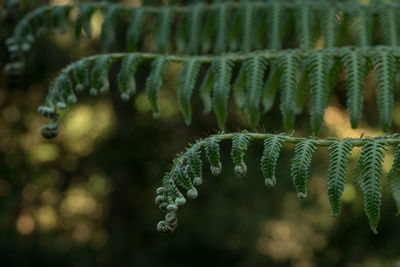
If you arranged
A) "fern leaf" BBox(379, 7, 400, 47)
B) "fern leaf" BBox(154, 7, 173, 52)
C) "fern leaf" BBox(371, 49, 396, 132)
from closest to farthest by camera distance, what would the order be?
"fern leaf" BBox(371, 49, 396, 132) < "fern leaf" BBox(379, 7, 400, 47) < "fern leaf" BBox(154, 7, 173, 52)

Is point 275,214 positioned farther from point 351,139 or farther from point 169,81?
point 351,139

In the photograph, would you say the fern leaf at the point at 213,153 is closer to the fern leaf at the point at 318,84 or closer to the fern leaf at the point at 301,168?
the fern leaf at the point at 301,168

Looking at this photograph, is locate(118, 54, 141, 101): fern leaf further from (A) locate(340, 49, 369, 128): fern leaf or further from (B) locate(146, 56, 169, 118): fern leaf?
(A) locate(340, 49, 369, 128): fern leaf

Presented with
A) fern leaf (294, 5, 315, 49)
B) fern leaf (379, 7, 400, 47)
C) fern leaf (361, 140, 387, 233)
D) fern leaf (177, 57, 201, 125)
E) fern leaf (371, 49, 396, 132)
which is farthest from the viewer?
fern leaf (294, 5, 315, 49)

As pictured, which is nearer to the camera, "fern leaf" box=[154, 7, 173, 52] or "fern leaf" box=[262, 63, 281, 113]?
"fern leaf" box=[262, 63, 281, 113]

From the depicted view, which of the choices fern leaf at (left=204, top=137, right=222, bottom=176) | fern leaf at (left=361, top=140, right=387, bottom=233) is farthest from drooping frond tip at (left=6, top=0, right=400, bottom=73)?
fern leaf at (left=204, top=137, right=222, bottom=176)

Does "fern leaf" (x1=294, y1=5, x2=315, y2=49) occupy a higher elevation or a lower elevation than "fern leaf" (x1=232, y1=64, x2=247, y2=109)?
higher

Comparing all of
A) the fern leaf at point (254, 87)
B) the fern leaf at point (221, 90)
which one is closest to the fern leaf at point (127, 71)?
the fern leaf at point (221, 90)

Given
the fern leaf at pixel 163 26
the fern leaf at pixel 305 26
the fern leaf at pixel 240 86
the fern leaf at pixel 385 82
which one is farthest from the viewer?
the fern leaf at pixel 163 26
